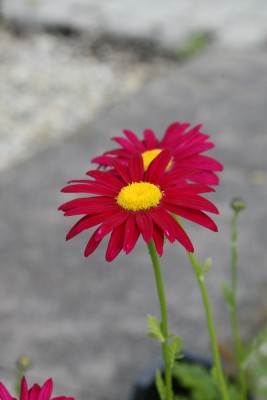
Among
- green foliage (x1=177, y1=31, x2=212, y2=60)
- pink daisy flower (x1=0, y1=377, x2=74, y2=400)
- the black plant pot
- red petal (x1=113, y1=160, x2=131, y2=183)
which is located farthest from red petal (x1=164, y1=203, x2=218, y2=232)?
green foliage (x1=177, y1=31, x2=212, y2=60)

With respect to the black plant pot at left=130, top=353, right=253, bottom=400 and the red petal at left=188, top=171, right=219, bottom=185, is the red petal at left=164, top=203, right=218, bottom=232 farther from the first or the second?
the black plant pot at left=130, top=353, right=253, bottom=400

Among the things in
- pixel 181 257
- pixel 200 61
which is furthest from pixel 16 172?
pixel 200 61

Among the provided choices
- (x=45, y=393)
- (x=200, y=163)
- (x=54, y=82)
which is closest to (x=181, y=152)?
(x=200, y=163)

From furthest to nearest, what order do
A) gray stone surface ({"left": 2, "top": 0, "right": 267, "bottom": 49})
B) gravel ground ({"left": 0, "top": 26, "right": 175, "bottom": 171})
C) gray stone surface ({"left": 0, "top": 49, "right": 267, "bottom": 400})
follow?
gray stone surface ({"left": 2, "top": 0, "right": 267, "bottom": 49}) < gravel ground ({"left": 0, "top": 26, "right": 175, "bottom": 171}) < gray stone surface ({"left": 0, "top": 49, "right": 267, "bottom": 400})

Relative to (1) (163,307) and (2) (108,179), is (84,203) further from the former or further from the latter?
(1) (163,307)

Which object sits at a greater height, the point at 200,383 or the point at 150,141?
the point at 150,141

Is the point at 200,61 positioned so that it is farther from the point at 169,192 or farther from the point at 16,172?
the point at 169,192

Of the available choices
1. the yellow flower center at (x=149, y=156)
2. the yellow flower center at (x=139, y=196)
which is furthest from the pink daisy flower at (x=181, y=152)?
the yellow flower center at (x=139, y=196)

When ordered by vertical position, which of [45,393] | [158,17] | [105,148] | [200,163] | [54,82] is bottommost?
[45,393]
